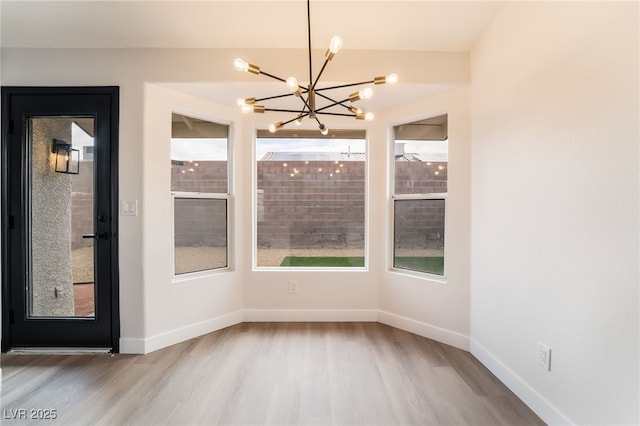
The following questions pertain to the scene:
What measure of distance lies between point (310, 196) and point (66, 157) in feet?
7.58

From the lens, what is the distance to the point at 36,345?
2447 millimetres

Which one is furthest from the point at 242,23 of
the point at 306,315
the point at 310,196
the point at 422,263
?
the point at 306,315

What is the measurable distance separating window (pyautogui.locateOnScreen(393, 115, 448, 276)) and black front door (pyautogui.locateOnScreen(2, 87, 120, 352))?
2.72 metres

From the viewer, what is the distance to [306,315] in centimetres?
303

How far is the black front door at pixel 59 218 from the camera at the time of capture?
2420 millimetres

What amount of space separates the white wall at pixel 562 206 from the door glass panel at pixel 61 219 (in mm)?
3413

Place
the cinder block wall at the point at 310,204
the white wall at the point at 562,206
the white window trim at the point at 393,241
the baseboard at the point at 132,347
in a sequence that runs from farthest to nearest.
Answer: the cinder block wall at the point at 310,204 → the white window trim at the point at 393,241 → the baseboard at the point at 132,347 → the white wall at the point at 562,206

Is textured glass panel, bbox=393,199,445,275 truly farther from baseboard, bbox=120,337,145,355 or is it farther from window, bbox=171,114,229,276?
baseboard, bbox=120,337,145,355

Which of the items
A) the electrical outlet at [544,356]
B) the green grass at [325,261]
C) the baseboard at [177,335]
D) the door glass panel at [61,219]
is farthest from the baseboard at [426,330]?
the door glass panel at [61,219]

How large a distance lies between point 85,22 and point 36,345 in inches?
110

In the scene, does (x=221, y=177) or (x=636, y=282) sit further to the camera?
(x=221, y=177)

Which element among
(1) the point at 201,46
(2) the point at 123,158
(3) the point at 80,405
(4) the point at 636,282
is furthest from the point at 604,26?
(3) the point at 80,405

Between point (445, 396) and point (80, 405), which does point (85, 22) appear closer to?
point (80, 405)

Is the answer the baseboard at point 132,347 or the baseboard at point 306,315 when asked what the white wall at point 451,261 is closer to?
the baseboard at point 306,315
